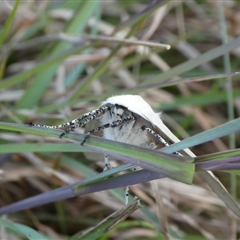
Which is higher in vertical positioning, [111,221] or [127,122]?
[127,122]

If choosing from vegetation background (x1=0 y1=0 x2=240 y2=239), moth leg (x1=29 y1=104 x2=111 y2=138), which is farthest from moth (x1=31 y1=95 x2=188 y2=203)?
vegetation background (x1=0 y1=0 x2=240 y2=239)

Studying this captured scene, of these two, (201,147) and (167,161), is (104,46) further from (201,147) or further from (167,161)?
(167,161)

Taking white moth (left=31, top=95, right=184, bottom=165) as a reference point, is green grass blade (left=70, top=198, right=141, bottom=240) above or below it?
below

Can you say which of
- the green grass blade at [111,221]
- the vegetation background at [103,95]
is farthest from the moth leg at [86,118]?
the vegetation background at [103,95]

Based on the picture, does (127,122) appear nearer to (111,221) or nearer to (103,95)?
(111,221)

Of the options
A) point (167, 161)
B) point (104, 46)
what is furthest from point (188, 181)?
point (104, 46)

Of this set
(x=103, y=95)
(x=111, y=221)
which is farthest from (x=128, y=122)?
(x=103, y=95)

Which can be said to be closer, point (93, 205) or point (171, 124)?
point (93, 205)

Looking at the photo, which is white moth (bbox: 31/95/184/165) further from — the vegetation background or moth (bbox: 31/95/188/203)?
the vegetation background

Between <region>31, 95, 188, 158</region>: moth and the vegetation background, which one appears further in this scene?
the vegetation background
